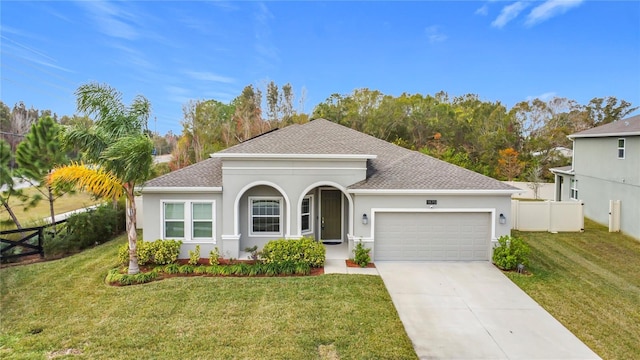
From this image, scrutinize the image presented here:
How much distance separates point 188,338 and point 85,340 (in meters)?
2.02

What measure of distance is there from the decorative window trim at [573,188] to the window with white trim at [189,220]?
20.9 m

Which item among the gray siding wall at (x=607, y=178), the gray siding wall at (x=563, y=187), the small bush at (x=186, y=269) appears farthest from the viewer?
the gray siding wall at (x=563, y=187)

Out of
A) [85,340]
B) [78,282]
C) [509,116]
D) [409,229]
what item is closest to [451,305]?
[409,229]

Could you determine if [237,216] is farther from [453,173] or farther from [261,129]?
[261,129]

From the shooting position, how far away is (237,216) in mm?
12234

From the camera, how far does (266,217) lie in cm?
1299

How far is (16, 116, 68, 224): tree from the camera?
13.1 meters

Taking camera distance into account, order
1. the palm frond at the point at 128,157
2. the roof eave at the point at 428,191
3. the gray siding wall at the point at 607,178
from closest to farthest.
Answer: the palm frond at the point at 128,157 → the roof eave at the point at 428,191 → the gray siding wall at the point at 607,178

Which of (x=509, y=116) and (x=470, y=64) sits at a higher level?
(x=470, y=64)

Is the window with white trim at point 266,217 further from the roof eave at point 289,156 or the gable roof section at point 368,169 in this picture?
the roof eave at point 289,156

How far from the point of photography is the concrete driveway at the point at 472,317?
22.6 ft

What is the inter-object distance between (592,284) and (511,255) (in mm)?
2193

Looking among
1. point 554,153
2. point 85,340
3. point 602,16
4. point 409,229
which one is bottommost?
point 85,340

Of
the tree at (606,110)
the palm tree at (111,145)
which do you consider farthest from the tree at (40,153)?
the tree at (606,110)
